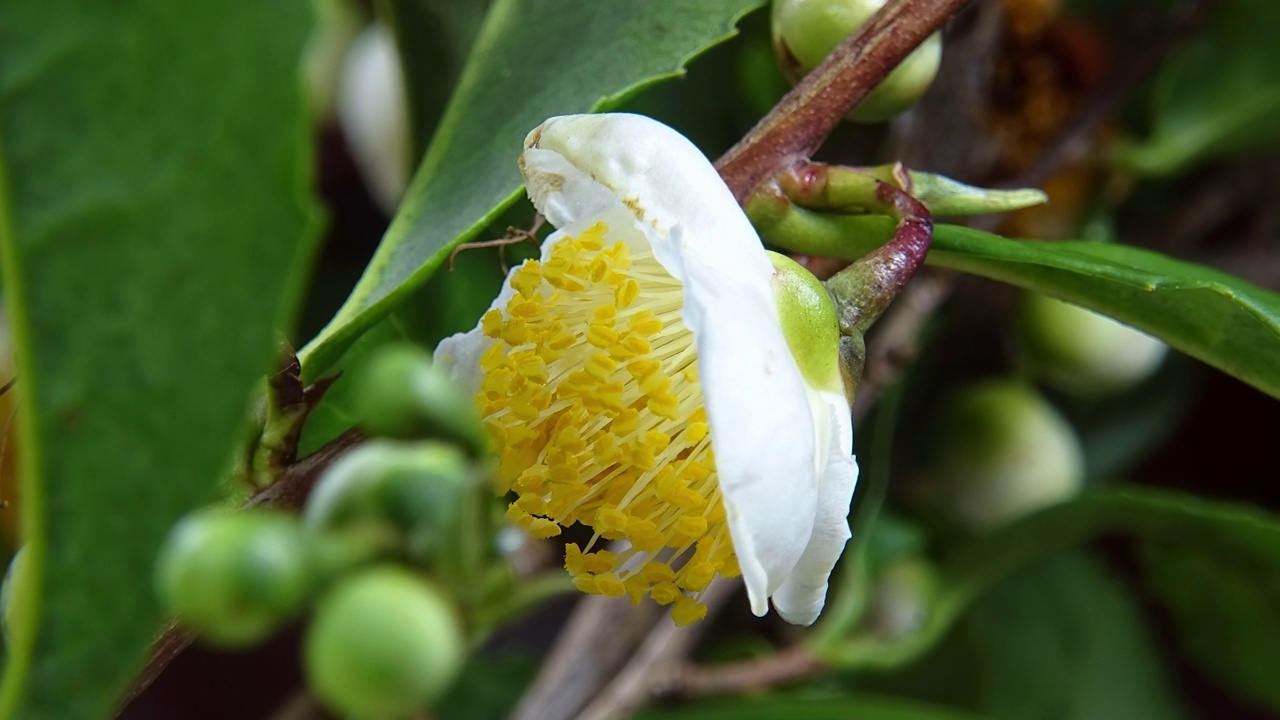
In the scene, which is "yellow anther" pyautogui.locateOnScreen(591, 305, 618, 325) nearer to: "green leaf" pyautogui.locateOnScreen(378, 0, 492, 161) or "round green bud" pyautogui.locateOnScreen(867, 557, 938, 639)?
"green leaf" pyautogui.locateOnScreen(378, 0, 492, 161)

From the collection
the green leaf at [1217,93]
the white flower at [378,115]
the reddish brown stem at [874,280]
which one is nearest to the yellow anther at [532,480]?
the reddish brown stem at [874,280]

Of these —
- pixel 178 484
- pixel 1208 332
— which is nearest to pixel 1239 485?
pixel 1208 332

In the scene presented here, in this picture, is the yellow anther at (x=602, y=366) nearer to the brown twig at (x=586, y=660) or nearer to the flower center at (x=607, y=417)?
the flower center at (x=607, y=417)

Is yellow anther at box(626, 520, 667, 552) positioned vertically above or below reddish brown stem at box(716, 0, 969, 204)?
below

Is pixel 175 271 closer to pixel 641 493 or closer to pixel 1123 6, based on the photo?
pixel 641 493

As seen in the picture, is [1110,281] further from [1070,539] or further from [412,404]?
[1070,539]

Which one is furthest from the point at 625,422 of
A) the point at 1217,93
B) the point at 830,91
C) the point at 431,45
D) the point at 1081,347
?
the point at 1217,93

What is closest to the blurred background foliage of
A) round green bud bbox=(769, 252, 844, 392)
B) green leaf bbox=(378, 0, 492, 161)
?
green leaf bbox=(378, 0, 492, 161)
